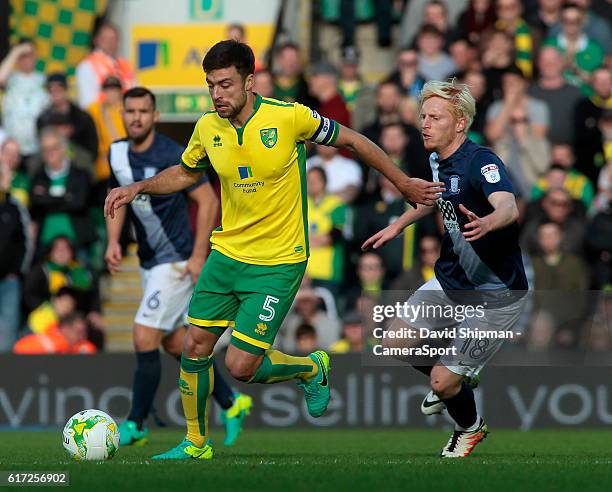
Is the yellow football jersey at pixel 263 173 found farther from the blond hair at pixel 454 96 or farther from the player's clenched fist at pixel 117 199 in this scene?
the blond hair at pixel 454 96

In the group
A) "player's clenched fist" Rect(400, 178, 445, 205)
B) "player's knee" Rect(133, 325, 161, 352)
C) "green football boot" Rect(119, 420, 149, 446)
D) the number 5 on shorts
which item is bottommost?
"green football boot" Rect(119, 420, 149, 446)

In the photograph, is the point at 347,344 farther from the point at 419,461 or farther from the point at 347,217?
the point at 419,461

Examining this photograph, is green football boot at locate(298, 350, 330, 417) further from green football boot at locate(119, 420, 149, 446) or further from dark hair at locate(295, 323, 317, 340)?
dark hair at locate(295, 323, 317, 340)

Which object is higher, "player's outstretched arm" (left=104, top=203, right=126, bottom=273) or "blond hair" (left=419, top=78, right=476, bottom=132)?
"blond hair" (left=419, top=78, right=476, bottom=132)

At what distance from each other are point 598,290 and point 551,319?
0.60 meters

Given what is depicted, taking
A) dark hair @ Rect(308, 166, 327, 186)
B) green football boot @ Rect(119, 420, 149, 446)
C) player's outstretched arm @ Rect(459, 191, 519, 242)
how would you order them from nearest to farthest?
player's outstretched arm @ Rect(459, 191, 519, 242)
green football boot @ Rect(119, 420, 149, 446)
dark hair @ Rect(308, 166, 327, 186)

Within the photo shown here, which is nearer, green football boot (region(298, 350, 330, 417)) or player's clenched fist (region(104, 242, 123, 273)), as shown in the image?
green football boot (region(298, 350, 330, 417))

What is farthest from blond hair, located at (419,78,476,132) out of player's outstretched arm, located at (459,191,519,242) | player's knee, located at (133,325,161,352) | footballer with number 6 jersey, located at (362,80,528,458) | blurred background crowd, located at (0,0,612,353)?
blurred background crowd, located at (0,0,612,353)

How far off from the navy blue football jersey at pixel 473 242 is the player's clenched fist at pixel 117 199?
186cm

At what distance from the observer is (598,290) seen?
14.3 metres

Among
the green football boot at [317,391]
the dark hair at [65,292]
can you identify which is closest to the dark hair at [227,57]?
the green football boot at [317,391]

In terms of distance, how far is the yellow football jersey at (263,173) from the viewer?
8664 millimetres

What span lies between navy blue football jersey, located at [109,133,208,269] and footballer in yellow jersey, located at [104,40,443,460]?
1.95 metres

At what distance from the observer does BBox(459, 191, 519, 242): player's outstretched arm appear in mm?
8102
